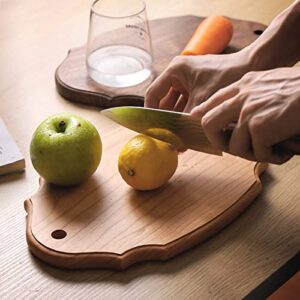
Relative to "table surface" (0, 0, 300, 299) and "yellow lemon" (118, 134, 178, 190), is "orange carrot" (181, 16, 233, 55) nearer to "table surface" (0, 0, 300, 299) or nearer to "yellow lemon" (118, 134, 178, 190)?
"table surface" (0, 0, 300, 299)

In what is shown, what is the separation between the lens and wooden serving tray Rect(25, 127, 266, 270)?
0.94 m

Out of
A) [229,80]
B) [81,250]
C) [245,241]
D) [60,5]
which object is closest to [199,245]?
[245,241]

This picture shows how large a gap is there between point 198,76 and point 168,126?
148 millimetres

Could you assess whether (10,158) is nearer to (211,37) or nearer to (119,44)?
(119,44)

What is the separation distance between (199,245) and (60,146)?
0.87ft

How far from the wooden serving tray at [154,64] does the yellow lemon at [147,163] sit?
28 centimetres

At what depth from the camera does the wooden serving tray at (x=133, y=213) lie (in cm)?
94

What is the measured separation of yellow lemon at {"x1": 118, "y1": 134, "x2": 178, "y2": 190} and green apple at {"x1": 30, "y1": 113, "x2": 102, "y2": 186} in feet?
0.18

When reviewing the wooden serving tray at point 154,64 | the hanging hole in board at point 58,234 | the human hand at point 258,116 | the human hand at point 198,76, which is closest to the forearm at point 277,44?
the human hand at point 198,76

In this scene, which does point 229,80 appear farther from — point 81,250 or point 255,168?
point 81,250

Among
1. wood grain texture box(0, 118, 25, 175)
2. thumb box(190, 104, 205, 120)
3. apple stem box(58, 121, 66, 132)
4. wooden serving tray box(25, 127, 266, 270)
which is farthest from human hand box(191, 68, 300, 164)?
wood grain texture box(0, 118, 25, 175)

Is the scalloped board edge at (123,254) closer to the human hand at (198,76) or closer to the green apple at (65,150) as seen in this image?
the green apple at (65,150)

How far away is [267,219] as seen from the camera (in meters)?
1.02

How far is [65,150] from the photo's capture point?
1.01 meters
